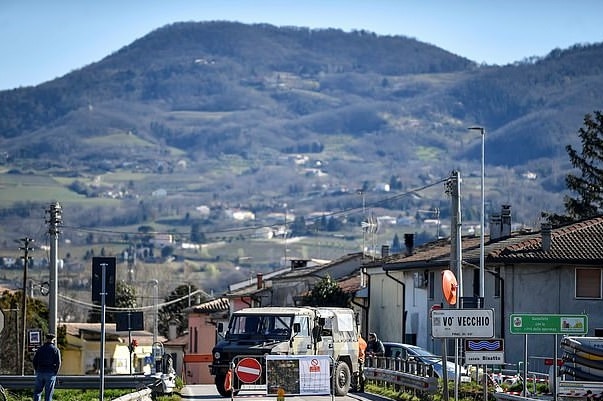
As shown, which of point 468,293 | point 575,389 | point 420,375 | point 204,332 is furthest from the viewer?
point 204,332

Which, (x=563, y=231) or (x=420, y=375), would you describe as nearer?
(x=420, y=375)

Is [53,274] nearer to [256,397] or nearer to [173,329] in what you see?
[256,397]

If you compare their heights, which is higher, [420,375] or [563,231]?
[563,231]

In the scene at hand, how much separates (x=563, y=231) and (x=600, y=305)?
432cm

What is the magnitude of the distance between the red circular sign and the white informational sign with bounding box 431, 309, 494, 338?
3.86 m

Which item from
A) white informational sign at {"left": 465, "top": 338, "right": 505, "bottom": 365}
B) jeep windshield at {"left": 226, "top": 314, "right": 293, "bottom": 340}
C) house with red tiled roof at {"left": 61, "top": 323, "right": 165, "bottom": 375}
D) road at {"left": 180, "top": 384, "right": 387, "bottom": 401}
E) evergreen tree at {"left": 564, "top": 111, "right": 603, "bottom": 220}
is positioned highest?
evergreen tree at {"left": 564, "top": 111, "right": 603, "bottom": 220}

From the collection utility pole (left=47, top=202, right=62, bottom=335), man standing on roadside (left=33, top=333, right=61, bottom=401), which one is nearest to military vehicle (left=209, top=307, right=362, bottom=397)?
man standing on roadside (left=33, top=333, right=61, bottom=401)

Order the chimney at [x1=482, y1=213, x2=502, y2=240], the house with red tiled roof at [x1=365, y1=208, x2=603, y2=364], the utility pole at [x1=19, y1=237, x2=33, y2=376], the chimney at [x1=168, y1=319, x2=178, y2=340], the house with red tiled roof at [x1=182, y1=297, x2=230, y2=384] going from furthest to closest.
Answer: the chimney at [x1=168, y1=319, x2=178, y2=340]
the house with red tiled roof at [x1=182, y1=297, x2=230, y2=384]
the chimney at [x1=482, y1=213, x2=502, y2=240]
the utility pole at [x1=19, y1=237, x2=33, y2=376]
the house with red tiled roof at [x1=365, y1=208, x2=603, y2=364]

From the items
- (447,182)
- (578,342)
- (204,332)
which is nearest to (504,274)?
(447,182)

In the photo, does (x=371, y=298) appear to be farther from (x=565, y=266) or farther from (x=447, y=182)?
(x=447, y=182)

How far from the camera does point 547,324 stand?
32031mm

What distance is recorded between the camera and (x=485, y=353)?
3198cm

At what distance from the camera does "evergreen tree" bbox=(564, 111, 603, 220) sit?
81.8 m

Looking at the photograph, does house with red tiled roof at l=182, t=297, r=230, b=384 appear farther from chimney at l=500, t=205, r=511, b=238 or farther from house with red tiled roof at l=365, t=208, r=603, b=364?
house with red tiled roof at l=365, t=208, r=603, b=364
